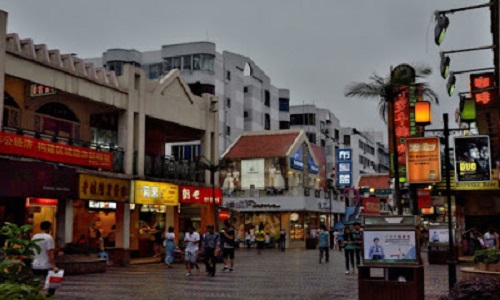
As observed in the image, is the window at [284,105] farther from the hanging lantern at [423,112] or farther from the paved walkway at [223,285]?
the hanging lantern at [423,112]

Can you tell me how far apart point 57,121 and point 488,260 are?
18736 mm

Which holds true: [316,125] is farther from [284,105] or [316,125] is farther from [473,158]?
[473,158]

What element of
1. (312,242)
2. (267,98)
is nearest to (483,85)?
(312,242)

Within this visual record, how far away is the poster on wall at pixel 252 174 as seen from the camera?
186 feet

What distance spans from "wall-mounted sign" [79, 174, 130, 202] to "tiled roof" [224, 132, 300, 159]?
99.4ft

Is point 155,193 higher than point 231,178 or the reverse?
the reverse

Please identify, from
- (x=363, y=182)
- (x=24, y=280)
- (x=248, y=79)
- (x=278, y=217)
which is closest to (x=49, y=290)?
(x=24, y=280)

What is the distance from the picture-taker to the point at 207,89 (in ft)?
188

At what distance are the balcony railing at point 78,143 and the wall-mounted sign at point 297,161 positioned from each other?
1194 inches

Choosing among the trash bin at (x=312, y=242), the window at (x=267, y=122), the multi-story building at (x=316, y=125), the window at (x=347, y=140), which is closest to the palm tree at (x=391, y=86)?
the trash bin at (x=312, y=242)

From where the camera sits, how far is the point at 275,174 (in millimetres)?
56156

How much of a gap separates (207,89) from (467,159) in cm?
3424

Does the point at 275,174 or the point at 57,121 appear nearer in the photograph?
the point at 57,121

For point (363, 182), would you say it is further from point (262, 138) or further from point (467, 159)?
point (467, 159)
